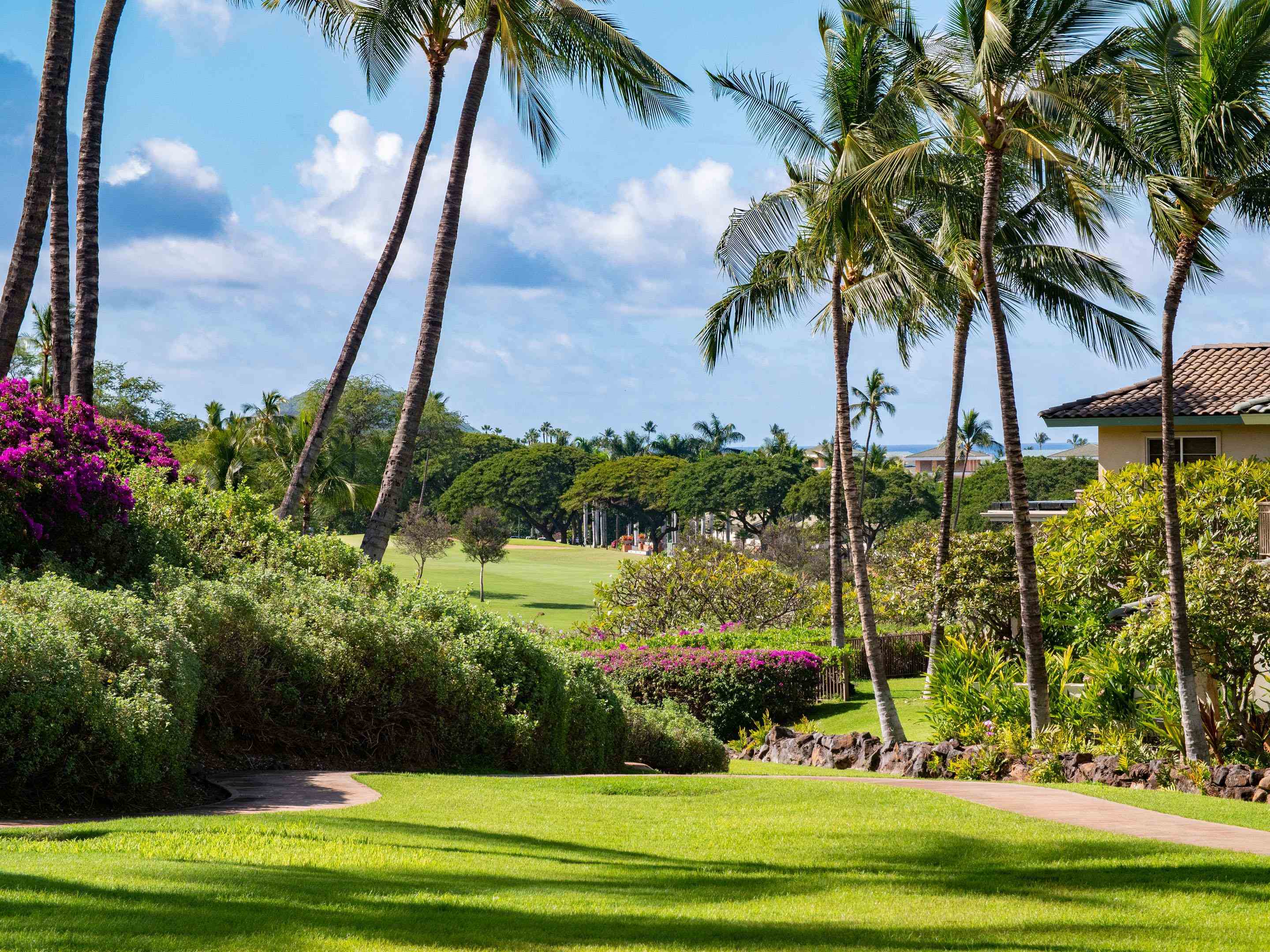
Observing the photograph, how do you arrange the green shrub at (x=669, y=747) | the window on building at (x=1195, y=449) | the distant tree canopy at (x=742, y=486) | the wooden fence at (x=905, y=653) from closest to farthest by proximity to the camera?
the green shrub at (x=669, y=747) < the window on building at (x=1195, y=449) < the wooden fence at (x=905, y=653) < the distant tree canopy at (x=742, y=486)

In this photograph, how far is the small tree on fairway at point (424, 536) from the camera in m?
65.4

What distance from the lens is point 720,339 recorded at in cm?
2189

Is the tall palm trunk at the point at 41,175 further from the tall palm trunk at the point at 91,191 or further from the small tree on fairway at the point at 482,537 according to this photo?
the small tree on fairway at the point at 482,537

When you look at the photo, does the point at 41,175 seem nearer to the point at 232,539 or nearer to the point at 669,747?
the point at 232,539

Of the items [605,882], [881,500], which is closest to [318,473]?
[605,882]

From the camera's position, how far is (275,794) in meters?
9.80

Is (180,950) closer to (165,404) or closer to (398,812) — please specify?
(398,812)

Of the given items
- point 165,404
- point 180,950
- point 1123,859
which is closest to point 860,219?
point 1123,859

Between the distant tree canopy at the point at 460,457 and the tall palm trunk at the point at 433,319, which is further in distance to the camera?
the distant tree canopy at the point at 460,457

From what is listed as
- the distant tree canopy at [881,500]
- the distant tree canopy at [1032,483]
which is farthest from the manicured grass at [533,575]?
the distant tree canopy at [1032,483]

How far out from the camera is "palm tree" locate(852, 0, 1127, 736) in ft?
50.9

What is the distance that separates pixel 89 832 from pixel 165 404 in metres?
68.1

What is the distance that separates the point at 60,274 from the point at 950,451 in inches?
759

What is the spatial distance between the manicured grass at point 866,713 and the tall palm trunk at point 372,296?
1078 centimetres
